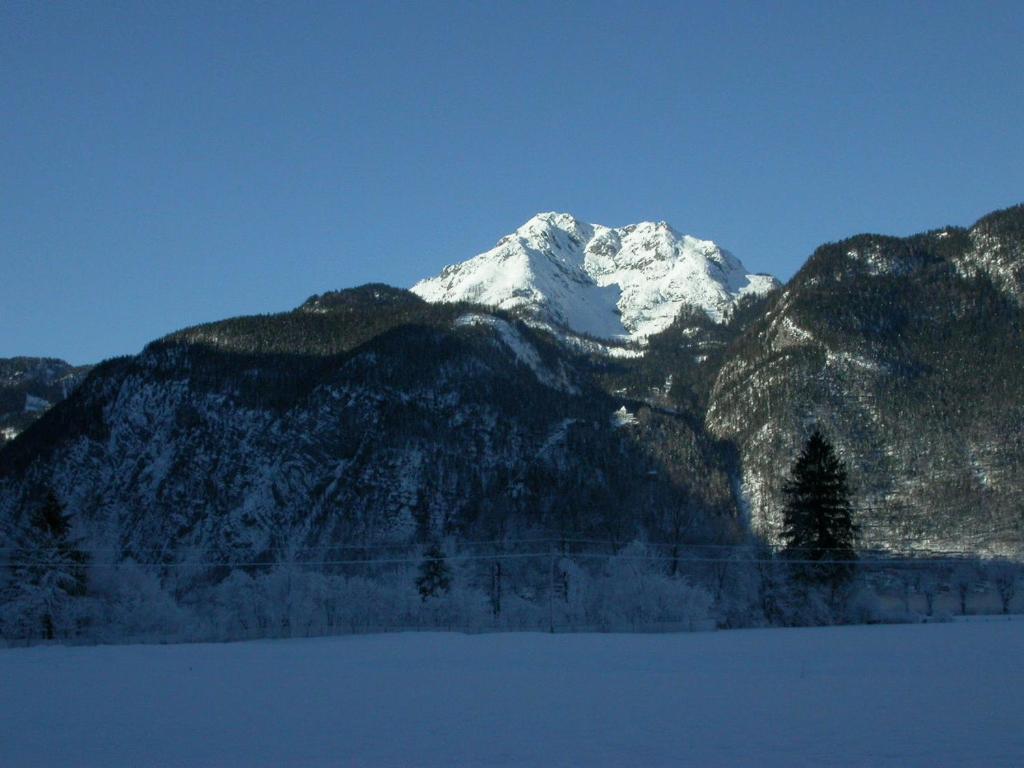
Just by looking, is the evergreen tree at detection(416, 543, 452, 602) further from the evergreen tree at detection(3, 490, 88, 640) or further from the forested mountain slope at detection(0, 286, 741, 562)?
the forested mountain slope at detection(0, 286, 741, 562)

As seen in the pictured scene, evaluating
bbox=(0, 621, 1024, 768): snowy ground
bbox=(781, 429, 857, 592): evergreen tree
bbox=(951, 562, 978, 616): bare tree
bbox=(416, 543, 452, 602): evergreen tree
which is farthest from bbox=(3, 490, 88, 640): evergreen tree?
bbox=(951, 562, 978, 616): bare tree

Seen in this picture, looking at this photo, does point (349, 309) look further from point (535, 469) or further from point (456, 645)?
point (456, 645)

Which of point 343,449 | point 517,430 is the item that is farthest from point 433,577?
point 517,430

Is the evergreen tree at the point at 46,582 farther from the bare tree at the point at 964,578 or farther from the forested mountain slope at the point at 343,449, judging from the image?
the forested mountain slope at the point at 343,449

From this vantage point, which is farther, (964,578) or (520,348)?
(520,348)

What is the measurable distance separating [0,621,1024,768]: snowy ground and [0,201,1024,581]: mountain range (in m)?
82.2

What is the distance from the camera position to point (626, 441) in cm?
16425

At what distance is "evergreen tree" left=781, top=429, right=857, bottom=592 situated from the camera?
55.8 metres

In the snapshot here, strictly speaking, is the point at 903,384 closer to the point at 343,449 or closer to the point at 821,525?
the point at 343,449

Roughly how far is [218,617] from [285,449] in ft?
265

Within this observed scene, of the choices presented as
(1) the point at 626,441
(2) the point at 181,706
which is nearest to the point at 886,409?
(1) the point at 626,441

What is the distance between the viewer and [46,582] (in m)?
51.1

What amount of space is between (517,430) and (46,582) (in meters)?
106

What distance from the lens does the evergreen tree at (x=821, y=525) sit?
5581 cm
